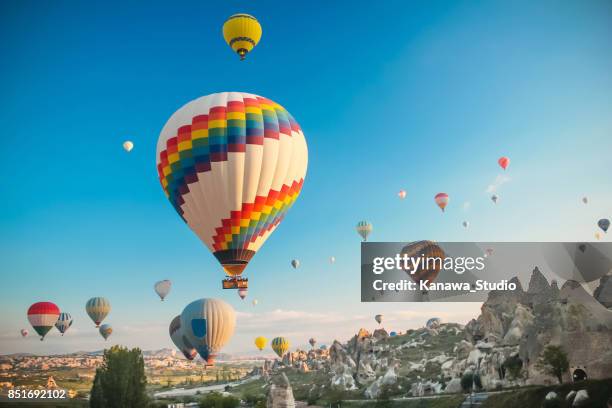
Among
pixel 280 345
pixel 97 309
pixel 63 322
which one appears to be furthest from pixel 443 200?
pixel 63 322

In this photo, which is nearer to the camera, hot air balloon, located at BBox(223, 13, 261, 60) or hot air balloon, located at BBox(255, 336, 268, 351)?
hot air balloon, located at BBox(223, 13, 261, 60)

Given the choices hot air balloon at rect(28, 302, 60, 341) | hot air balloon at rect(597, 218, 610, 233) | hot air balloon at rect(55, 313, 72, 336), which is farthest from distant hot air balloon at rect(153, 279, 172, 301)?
hot air balloon at rect(597, 218, 610, 233)

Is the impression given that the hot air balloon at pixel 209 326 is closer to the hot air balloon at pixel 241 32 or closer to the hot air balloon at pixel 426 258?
the hot air balloon at pixel 426 258

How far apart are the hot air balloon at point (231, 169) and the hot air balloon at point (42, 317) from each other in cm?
6582

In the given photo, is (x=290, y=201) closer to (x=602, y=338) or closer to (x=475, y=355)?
(x=602, y=338)

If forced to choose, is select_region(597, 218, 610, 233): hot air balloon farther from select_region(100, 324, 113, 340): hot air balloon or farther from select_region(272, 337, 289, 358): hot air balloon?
select_region(100, 324, 113, 340): hot air balloon

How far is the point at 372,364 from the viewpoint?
153375 millimetres

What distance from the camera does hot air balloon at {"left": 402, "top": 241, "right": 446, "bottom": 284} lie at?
111438 millimetres

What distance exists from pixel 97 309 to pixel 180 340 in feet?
53.9

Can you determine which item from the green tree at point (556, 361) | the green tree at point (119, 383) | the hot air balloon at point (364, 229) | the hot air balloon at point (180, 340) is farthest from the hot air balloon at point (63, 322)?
the green tree at point (556, 361)

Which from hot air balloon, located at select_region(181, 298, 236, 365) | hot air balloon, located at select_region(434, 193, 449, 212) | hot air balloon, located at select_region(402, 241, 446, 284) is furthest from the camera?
hot air balloon, located at select_region(402, 241, 446, 284)

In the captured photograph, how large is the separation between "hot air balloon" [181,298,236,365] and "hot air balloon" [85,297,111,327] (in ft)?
74.8

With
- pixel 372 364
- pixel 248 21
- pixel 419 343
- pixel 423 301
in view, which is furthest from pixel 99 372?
pixel 419 343

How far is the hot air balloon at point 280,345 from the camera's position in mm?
148750
